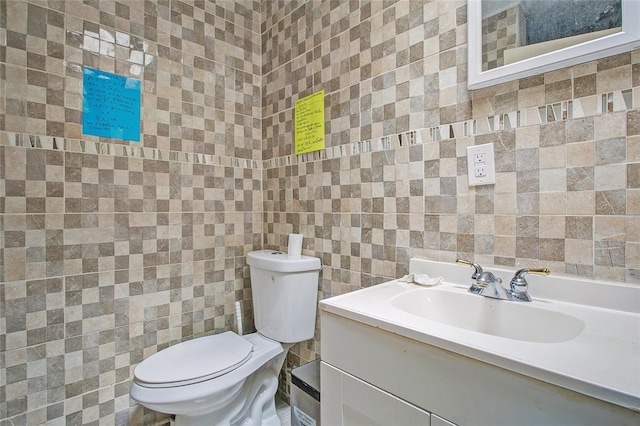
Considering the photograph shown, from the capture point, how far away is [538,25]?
83 cm

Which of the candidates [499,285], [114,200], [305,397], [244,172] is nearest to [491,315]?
[499,285]

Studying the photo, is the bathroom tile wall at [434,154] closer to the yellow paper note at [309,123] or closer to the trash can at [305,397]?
the yellow paper note at [309,123]

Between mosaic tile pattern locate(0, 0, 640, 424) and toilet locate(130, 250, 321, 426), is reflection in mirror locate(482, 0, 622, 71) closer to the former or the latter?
mosaic tile pattern locate(0, 0, 640, 424)

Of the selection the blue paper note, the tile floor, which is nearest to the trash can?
the tile floor

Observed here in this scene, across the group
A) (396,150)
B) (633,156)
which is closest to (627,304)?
(633,156)

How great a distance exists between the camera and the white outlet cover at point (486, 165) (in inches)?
35.6

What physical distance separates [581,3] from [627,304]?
28.4 inches

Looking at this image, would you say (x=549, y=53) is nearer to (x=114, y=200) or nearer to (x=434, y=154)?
(x=434, y=154)

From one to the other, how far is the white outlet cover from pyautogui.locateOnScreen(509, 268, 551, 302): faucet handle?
26cm

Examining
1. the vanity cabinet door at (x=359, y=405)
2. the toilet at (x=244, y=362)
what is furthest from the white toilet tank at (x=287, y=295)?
the vanity cabinet door at (x=359, y=405)

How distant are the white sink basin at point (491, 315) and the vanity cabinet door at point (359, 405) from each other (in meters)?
0.23

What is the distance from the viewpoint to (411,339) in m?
0.64

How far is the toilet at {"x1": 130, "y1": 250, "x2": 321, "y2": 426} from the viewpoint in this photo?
1082 millimetres

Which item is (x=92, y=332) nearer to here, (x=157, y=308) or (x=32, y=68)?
(x=157, y=308)
